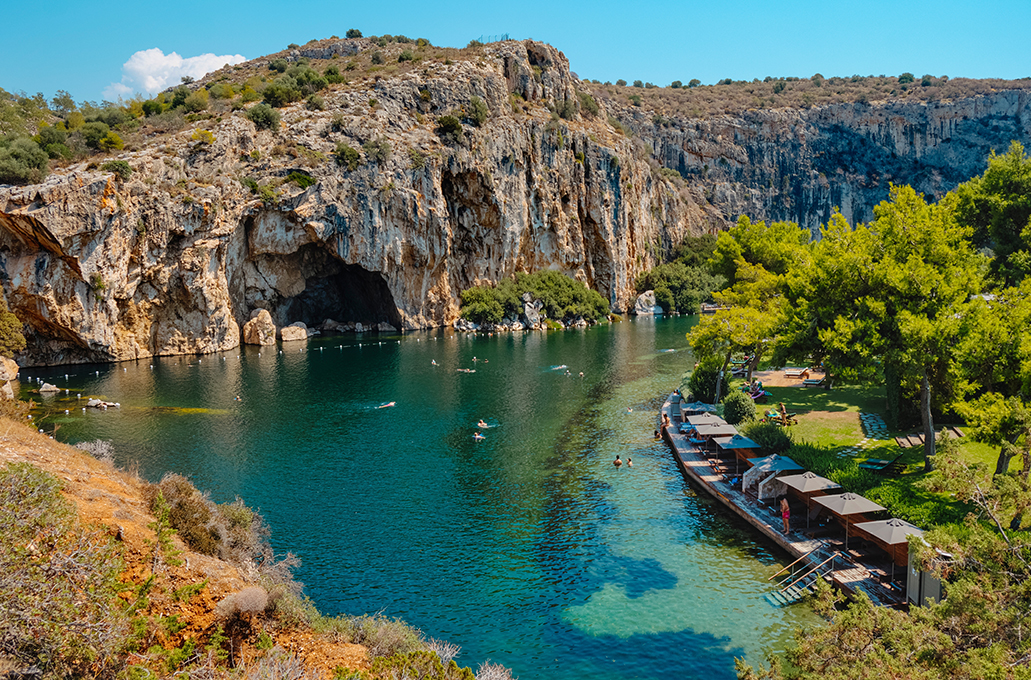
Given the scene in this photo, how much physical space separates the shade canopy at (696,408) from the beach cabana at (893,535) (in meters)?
17.1

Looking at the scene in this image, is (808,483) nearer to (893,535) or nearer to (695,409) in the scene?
(893,535)

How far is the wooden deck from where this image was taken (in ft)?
53.8

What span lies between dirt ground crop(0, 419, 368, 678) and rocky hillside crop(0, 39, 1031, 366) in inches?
1678

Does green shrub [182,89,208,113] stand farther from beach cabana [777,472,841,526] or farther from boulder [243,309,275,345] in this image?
beach cabana [777,472,841,526]

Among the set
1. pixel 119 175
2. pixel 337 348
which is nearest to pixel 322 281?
pixel 337 348

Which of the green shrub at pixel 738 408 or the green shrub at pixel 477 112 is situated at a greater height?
the green shrub at pixel 477 112

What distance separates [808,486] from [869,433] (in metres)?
8.48

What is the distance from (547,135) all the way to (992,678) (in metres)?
92.1

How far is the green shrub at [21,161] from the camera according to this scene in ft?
161

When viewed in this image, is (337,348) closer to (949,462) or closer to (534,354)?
(534,354)

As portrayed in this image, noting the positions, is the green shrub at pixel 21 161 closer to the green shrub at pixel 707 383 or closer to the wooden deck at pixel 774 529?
the wooden deck at pixel 774 529

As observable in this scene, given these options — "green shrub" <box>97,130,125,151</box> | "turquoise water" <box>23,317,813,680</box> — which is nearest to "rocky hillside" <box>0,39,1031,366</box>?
"green shrub" <box>97,130,125,151</box>

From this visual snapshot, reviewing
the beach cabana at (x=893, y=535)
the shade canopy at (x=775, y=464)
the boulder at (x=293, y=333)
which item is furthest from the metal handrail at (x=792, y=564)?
the boulder at (x=293, y=333)

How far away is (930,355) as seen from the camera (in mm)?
19594
